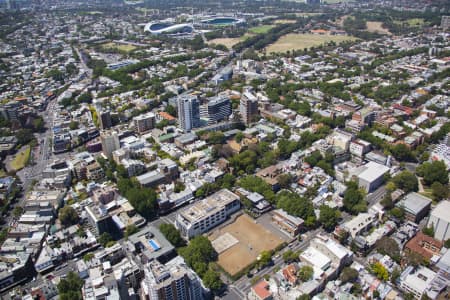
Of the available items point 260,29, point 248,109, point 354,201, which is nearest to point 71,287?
point 354,201

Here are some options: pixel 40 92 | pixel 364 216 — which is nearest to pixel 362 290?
pixel 364 216

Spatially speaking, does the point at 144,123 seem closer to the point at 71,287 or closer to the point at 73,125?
the point at 73,125

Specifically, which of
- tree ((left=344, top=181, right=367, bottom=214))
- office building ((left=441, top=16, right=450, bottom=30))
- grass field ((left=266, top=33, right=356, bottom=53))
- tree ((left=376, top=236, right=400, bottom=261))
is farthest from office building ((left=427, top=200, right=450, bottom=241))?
office building ((left=441, top=16, right=450, bottom=30))

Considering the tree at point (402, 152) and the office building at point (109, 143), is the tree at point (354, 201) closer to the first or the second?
the tree at point (402, 152)

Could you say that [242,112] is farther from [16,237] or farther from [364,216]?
[16,237]

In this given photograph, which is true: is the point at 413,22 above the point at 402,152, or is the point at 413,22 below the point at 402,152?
above
